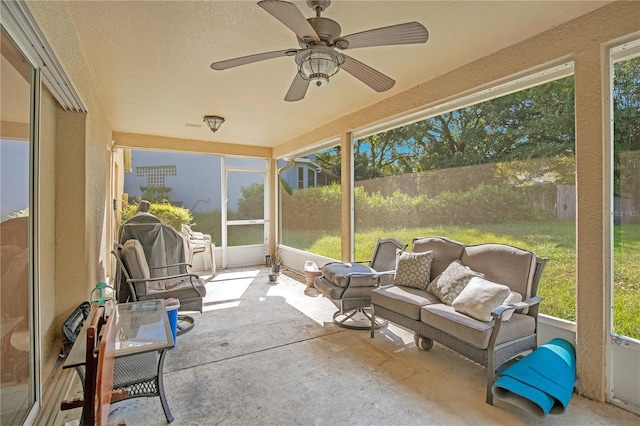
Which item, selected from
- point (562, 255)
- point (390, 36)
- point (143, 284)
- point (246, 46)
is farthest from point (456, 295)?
point (143, 284)

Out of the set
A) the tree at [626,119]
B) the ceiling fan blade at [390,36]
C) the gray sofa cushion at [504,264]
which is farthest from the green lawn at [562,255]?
the ceiling fan blade at [390,36]

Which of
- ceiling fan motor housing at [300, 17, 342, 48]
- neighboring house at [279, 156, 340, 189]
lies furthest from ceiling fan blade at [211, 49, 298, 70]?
neighboring house at [279, 156, 340, 189]

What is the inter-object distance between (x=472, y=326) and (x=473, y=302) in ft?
0.71

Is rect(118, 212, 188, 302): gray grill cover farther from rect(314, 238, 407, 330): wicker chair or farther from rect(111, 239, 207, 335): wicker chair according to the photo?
rect(314, 238, 407, 330): wicker chair

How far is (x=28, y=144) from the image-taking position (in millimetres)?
1799

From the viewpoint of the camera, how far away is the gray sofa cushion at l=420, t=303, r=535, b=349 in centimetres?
220

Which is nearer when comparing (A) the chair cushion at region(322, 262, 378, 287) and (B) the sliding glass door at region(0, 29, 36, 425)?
(B) the sliding glass door at region(0, 29, 36, 425)

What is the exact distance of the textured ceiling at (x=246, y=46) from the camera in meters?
2.12

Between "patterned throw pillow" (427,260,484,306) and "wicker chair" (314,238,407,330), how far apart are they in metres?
0.64

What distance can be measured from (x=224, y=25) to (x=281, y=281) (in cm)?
407

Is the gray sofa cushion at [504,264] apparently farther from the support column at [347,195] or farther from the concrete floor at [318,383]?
the support column at [347,195]

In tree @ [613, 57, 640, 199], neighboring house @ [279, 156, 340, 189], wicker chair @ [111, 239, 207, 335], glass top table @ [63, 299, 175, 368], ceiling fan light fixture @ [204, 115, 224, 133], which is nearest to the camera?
glass top table @ [63, 299, 175, 368]

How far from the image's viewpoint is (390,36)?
176 centimetres

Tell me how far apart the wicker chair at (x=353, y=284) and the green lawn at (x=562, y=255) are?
0.40m
